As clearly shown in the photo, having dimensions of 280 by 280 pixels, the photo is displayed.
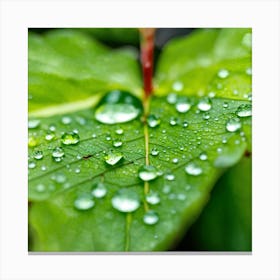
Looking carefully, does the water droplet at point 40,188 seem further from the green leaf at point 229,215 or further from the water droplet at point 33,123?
the green leaf at point 229,215

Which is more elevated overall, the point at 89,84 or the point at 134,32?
the point at 134,32

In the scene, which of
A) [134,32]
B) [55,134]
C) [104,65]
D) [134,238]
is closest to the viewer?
[134,238]

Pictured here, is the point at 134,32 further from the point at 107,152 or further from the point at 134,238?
the point at 134,238

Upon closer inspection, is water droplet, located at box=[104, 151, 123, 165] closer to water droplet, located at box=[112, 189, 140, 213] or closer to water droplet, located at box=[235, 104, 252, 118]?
water droplet, located at box=[112, 189, 140, 213]

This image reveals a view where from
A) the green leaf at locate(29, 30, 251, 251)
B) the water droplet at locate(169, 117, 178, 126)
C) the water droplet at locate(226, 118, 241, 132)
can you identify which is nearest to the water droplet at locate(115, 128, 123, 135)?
the green leaf at locate(29, 30, 251, 251)

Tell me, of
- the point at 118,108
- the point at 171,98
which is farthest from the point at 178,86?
the point at 118,108
